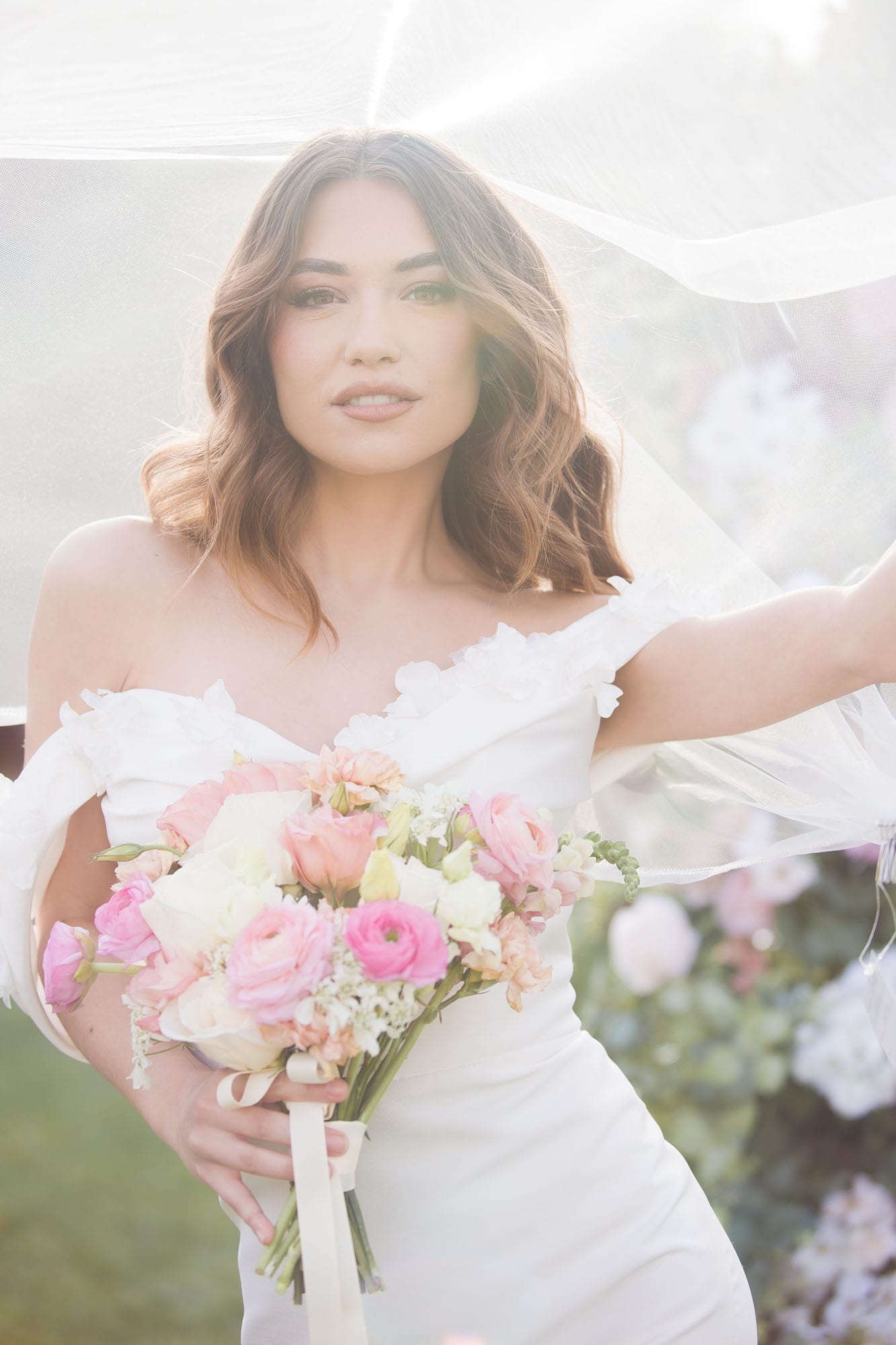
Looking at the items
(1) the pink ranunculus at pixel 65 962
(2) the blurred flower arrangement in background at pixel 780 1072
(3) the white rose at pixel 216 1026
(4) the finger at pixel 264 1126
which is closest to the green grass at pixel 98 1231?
(2) the blurred flower arrangement in background at pixel 780 1072

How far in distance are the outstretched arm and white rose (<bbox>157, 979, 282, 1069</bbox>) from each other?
1.01 meters

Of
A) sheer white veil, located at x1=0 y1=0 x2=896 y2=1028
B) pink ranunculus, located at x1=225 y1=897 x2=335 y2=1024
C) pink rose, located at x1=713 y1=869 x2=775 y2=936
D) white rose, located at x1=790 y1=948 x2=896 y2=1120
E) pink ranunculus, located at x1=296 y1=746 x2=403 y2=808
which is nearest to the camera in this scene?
pink ranunculus, located at x1=225 y1=897 x2=335 y2=1024

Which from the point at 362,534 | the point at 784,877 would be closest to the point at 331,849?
the point at 362,534

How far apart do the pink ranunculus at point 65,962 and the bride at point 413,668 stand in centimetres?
30

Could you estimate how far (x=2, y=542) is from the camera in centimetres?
238

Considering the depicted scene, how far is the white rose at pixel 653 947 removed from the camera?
11.2 ft

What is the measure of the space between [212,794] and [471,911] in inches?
16.3

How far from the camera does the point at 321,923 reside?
1.46m

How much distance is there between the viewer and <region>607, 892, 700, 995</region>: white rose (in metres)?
3.41

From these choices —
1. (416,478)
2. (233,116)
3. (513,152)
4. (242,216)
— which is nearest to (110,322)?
(242,216)

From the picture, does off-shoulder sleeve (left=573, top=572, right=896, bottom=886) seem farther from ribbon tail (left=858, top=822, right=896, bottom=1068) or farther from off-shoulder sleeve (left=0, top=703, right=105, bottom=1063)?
off-shoulder sleeve (left=0, top=703, right=105, bottom=1063)

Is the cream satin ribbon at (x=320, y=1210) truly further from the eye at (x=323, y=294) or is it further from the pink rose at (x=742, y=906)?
the pink rose at (x=742, y=906)

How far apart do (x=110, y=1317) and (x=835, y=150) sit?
14.3 feet

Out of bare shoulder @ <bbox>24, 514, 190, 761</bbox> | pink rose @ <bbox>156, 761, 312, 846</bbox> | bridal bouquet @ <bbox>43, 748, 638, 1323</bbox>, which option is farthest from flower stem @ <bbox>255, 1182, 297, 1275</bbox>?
bare shoulder @ <bbox>24, 514, 190, 761</bbox>
